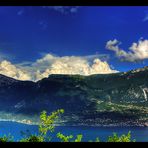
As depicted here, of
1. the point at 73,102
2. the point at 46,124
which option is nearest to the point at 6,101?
the point at 73,102
